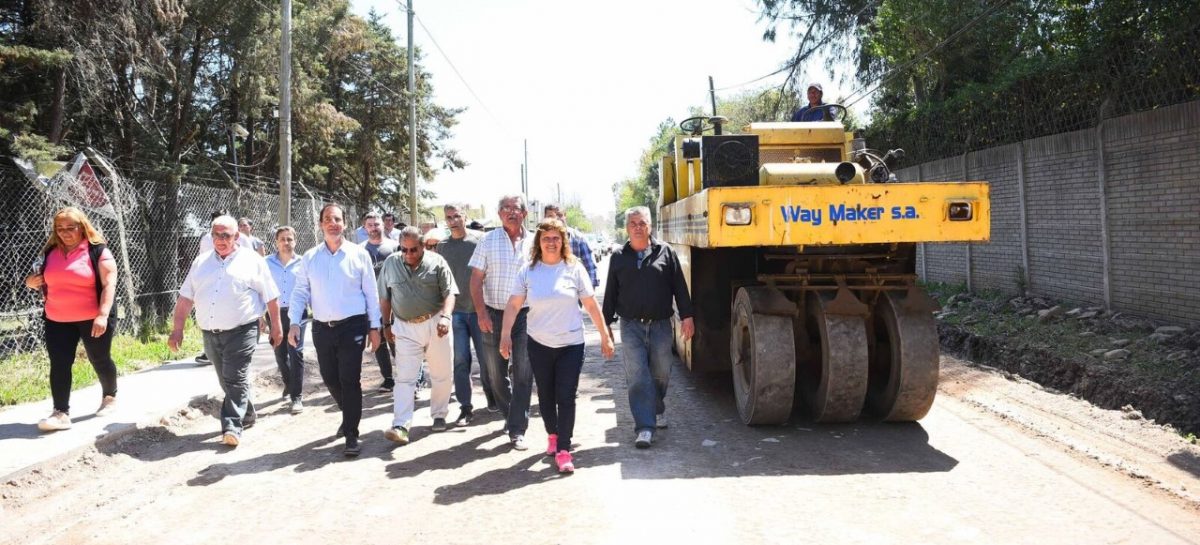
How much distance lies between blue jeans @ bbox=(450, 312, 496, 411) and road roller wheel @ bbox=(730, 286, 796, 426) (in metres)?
2.22

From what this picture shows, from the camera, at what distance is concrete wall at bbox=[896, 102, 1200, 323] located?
8.59 m

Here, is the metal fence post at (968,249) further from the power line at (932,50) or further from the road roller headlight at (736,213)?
the road roller headlight at (736,213)

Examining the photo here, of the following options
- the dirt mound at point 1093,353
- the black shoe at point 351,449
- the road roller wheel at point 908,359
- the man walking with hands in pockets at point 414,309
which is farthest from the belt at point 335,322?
the dirt mound at point 1093,353

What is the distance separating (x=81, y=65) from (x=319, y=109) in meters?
7.16

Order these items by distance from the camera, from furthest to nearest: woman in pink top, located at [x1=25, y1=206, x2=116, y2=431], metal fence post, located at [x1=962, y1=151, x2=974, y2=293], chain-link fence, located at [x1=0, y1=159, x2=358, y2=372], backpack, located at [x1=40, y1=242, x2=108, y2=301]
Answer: metal fence post, located at [x1=962, y1=151, x2=974, y2=293] → chain-link fence, located at [x1=0, y1=159, x2=358, y2=372] → backpack, located at [x1=40, y1=242, x2=108, y2=301] → woman in pink top, located at [x1=25, y1=206, x2=116, y2=431]

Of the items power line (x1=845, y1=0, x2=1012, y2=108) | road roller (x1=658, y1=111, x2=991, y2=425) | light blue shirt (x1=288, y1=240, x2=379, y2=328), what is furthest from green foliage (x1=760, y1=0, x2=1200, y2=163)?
light blue shirt (x1=288, y1=240, x2=379, y2=328)

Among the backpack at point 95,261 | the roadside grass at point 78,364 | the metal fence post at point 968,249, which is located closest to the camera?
the backpack at point 95,261

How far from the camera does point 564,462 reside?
5.49 metres

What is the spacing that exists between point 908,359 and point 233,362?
512 cm

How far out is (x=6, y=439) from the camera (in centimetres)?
629

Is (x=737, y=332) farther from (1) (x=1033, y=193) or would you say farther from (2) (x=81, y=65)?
(2) (x=81, y=65)

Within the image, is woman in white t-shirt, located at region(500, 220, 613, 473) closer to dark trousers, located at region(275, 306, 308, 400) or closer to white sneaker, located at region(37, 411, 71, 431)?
dark trousers, located at region(275, 306, 308, 400)

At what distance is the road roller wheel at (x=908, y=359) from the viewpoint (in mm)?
6191

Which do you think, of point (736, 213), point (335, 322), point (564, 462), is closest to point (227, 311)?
point (335, 322)
